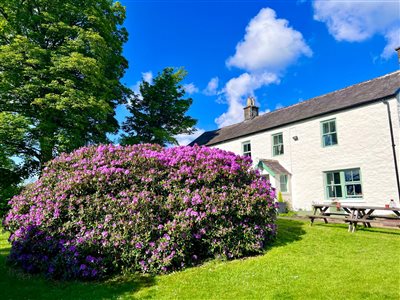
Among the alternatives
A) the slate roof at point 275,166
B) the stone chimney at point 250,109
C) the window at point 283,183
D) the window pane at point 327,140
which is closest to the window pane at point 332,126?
the window pane at point 327,140

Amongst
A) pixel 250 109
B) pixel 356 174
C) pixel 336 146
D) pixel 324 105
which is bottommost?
pixel 356 174

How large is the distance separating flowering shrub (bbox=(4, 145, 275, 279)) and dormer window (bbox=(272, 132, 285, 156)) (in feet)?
36.2

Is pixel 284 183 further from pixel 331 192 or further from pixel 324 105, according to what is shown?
pixel 324 105

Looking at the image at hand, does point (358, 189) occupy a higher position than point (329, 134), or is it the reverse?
point (329, 134)

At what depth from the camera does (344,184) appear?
50.4 ft

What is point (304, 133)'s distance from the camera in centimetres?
1770

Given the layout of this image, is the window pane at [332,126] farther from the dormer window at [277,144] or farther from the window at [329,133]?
the dormer window at [277,144]

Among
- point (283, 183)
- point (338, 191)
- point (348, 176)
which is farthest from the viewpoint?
point (283, 183)

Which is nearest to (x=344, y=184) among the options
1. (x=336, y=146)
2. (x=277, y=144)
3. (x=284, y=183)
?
(x=336, y=146)

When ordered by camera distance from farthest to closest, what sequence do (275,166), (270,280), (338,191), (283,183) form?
1. (275,166)
2. (283,183)
3. (338,191)
4. (270,280)

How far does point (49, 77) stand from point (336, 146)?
57.4 feet

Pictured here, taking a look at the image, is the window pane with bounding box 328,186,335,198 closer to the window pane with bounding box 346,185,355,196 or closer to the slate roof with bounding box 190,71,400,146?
the window pane with bounding box 346,185,355,196

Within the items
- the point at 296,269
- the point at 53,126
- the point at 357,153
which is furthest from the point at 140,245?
the point at 357,153

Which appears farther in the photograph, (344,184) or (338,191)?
(338,191)
